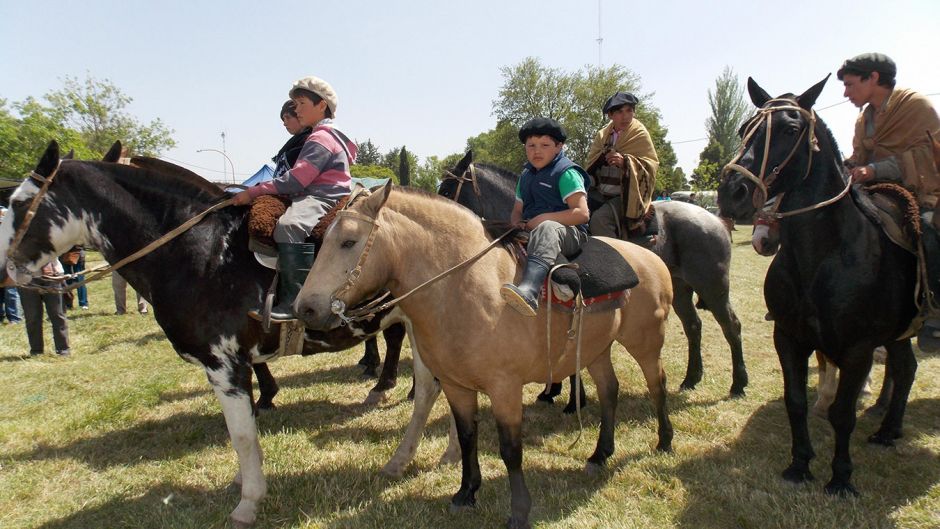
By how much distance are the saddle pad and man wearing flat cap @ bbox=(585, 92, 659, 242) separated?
206 cm

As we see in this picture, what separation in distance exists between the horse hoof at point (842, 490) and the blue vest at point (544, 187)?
2.74 meters

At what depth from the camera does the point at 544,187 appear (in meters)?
3.51

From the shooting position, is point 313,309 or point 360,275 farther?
point 360,275

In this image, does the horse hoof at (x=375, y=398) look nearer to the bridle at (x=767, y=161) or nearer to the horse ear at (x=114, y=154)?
the horse ear at (x=114, y=154)

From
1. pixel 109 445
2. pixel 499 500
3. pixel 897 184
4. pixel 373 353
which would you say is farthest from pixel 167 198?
pixel 897 184

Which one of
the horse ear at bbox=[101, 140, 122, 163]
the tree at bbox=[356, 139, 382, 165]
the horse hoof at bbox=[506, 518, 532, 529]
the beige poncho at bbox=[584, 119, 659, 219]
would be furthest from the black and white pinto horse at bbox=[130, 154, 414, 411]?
the tree at bbox=[356, 139, 382, 165]

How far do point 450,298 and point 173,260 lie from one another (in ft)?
6.84

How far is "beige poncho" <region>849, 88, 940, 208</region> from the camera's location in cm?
370

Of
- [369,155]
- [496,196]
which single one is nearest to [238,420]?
[496,196]

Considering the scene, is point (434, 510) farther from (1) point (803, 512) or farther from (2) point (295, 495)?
(1) point (803, 512)

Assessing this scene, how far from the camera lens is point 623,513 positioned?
133 inches

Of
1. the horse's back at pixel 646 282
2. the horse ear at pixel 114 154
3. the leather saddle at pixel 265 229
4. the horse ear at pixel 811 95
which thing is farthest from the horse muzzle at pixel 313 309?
the horse ear at pixel 811 95

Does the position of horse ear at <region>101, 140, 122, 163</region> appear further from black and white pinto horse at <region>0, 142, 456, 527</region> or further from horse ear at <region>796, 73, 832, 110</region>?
horse ear at <region>796, 73, 832, 110</region>

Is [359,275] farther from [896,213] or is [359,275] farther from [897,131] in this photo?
[897,131]
